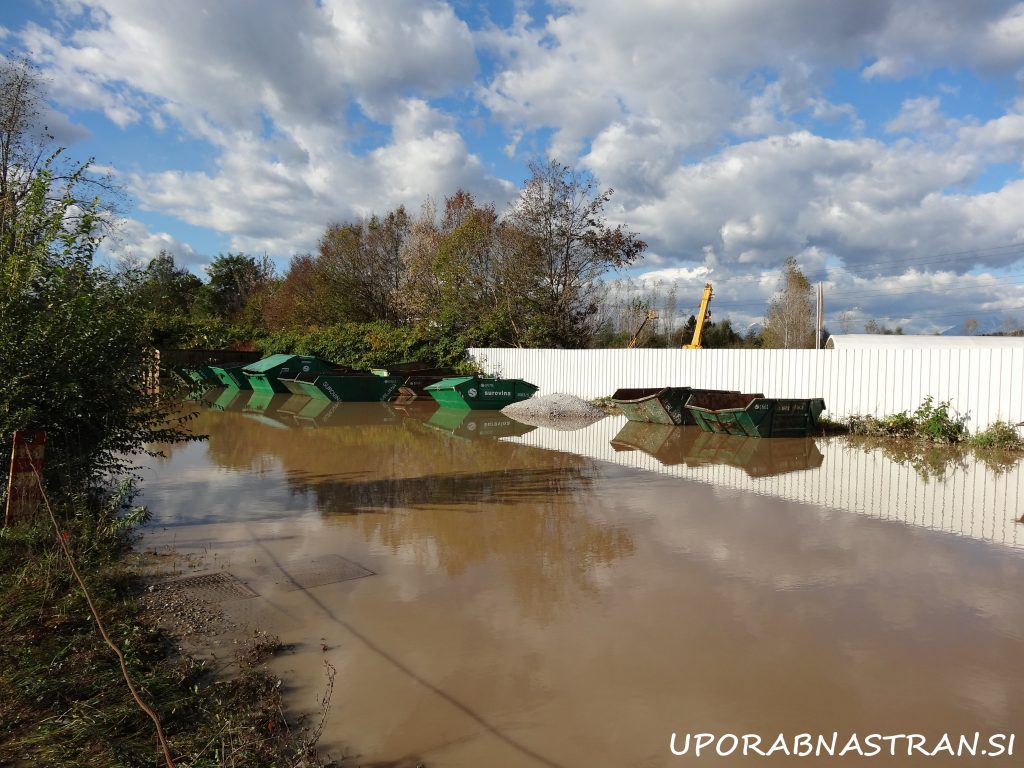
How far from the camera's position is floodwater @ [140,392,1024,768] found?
11.6 feet

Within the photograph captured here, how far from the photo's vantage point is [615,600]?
5234 millimetres

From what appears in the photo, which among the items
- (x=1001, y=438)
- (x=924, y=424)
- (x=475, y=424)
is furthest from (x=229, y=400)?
(x=1001, y=438)

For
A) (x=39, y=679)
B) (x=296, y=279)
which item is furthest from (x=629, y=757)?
(x=296, y=279)

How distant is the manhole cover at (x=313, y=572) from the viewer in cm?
555

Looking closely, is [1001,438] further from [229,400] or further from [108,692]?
[229,400]

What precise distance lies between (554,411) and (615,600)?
15139 millimetres

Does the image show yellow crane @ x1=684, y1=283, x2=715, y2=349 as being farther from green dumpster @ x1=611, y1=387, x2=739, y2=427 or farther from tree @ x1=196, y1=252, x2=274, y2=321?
tree @ x1=196, y1=252, x2=274, y2=321

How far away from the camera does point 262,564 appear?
6.03 m

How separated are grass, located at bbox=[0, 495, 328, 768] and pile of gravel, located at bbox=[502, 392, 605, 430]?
1479 cm

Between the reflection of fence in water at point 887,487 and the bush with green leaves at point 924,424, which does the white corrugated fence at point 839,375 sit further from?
the reflection of fence in water at point 887,487

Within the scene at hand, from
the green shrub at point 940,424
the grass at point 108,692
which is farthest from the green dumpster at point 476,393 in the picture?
the grass at point 108,692

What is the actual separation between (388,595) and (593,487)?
4.95 metres

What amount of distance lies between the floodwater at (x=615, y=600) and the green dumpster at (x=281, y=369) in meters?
14.4

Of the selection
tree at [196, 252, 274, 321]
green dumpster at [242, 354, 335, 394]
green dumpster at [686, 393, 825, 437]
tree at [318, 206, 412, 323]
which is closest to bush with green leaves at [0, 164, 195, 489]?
green dumpster at [686, 393, 825, 437]
